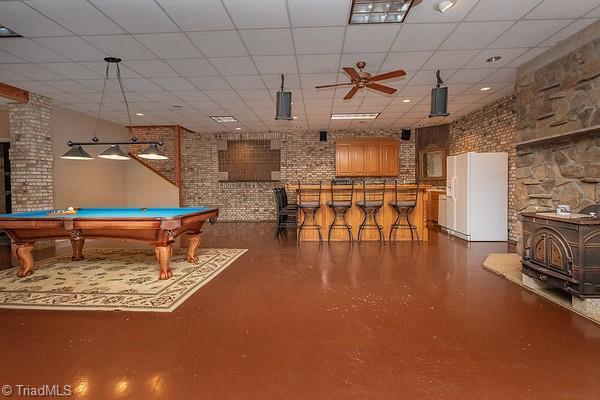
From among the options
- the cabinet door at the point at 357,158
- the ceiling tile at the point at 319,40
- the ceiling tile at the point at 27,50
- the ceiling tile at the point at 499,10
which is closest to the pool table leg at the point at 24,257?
the ceiling tile at the point at 27,50

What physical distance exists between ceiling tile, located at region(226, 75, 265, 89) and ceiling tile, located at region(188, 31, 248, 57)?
30.9 inches

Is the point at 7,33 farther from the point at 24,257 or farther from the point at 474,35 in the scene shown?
the point at 474,35

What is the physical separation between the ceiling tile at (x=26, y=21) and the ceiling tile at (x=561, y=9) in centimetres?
512

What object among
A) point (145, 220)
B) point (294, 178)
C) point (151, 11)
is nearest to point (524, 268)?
point (145, 220)

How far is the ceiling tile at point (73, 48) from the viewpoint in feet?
11.6

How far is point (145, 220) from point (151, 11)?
2.23m

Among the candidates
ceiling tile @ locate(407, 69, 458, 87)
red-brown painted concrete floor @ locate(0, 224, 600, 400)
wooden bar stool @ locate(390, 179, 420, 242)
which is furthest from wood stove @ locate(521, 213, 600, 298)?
wooden bar stool @ locate(390, 179, 420, 242)

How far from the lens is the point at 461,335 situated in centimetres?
224

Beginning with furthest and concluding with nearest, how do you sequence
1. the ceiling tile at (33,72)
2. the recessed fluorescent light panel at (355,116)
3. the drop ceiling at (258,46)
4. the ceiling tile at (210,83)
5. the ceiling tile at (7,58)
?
1. the recessed fluorescent light panel at (355,116)
2. the ceiling tile at (210,83)
3. the ceiling tile at (33,72)
4. the ceiling tile at (7,58)
5. the drop ceiling at (258,46)

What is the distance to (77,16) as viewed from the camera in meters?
3.04

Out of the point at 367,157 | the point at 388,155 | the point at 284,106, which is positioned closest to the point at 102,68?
the point at 284,106

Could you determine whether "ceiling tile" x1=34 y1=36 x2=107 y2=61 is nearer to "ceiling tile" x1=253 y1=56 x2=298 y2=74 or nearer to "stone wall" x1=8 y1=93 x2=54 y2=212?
"ceiling tile" x1=253 y1=56 x2=298 y2=74

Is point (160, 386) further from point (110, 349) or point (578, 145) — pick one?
point (578, 145)

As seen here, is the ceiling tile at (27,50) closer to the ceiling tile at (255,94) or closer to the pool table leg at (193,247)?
the ceiling tile at (255,94)
